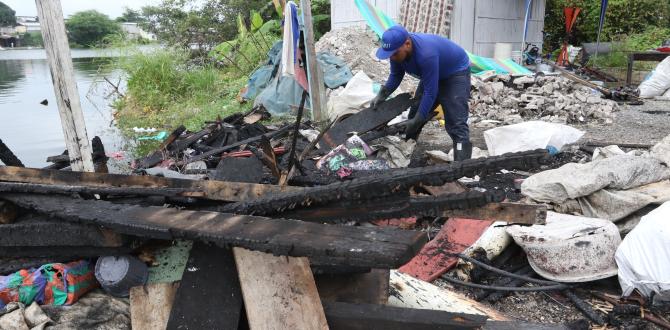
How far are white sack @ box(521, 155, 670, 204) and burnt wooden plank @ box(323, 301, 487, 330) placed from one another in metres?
2.18

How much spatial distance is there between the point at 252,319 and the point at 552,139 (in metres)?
4.75

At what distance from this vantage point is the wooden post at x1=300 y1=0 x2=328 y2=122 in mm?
7387

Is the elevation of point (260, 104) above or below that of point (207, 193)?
below

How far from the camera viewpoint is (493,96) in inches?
356

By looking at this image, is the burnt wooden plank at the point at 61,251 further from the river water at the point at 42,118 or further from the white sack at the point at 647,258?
the river water at the point at 42,118

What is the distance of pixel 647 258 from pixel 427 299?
137 centimetres

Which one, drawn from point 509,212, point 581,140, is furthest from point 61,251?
point 581,140

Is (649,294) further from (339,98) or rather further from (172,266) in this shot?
(339,98)

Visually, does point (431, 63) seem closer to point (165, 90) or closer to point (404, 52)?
point (404, 52)

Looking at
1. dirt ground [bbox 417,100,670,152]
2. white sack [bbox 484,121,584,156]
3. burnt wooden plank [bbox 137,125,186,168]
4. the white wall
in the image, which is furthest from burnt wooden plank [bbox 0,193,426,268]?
the white wall

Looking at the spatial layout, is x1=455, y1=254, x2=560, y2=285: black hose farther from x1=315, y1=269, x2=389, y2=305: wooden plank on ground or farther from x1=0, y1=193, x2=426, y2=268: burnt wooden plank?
x1=0, y1=193, x2=426, y2=268: burnt wooden plank

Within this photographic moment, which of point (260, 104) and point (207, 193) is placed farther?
point (260, 104)

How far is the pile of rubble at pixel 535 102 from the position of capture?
812 cm

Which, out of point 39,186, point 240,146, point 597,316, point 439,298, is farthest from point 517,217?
point 240,146
